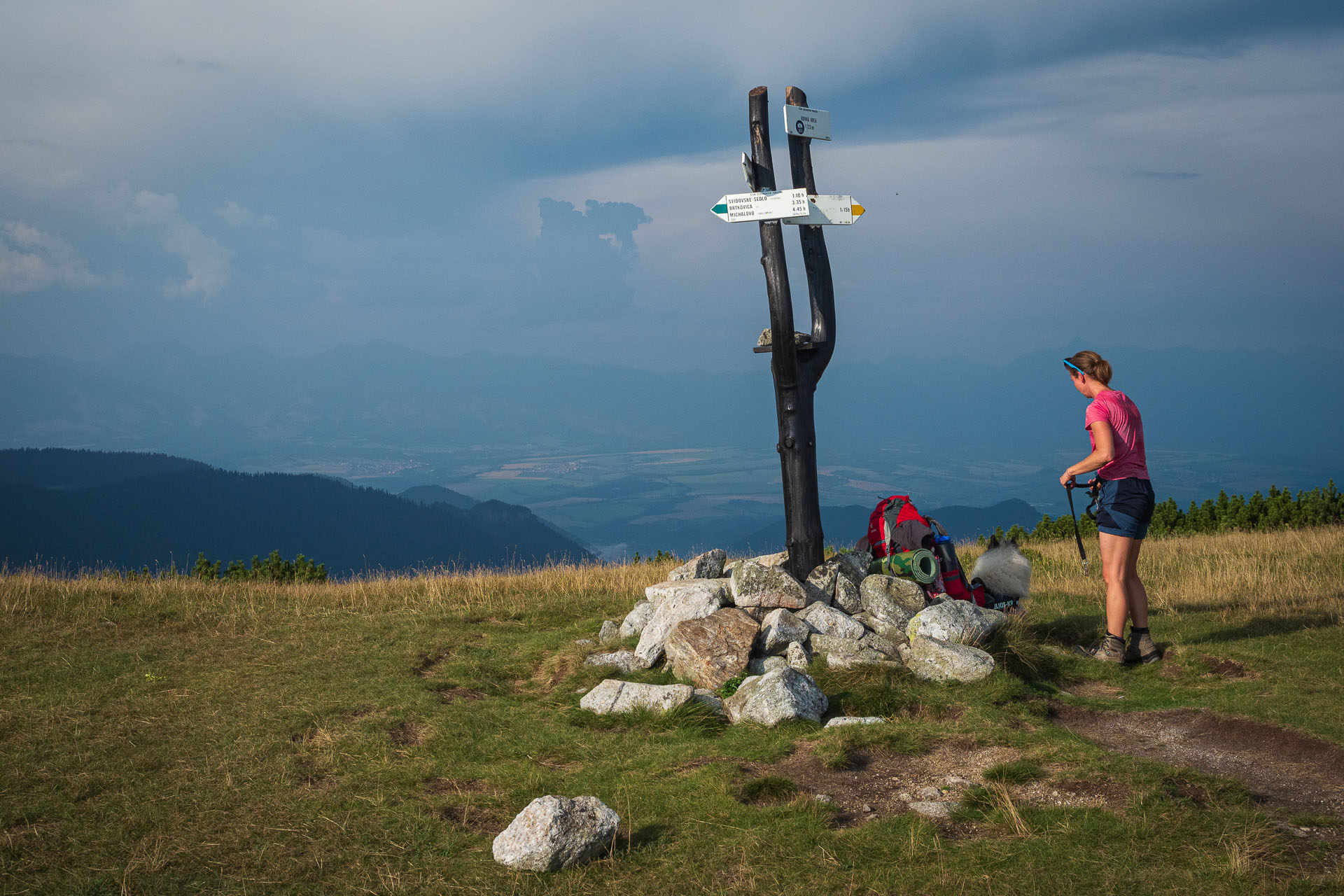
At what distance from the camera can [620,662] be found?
9297 mm

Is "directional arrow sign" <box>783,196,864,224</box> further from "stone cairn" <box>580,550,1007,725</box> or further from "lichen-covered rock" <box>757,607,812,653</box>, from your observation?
"lichen-covered rock" <box>757,607,812,653</box>

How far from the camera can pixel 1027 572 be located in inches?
Result: 429

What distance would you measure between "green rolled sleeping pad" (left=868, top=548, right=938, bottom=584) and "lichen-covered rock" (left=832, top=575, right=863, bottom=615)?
1.26 ft

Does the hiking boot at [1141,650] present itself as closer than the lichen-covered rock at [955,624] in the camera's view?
No

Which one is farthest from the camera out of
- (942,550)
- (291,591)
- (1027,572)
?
(291,591)

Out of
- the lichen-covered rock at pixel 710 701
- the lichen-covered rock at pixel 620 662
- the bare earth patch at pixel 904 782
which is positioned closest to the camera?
the bare earth patch at pixel 904 782

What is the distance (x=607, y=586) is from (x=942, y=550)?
18.9ft

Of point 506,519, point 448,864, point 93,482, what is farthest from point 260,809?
point 93,482

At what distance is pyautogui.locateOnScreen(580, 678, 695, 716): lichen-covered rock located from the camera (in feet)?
25.6

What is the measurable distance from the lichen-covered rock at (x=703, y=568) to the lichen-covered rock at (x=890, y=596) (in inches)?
89.6

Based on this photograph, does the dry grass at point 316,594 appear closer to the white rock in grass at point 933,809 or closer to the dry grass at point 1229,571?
the dry grass at point 1229,571

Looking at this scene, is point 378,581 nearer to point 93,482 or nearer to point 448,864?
point 448,864

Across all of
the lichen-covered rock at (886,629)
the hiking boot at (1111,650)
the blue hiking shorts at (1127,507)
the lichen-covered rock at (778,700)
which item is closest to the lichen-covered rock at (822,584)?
the lichen-covered rock at (886,629)

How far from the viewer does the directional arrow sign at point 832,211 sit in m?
10.3
